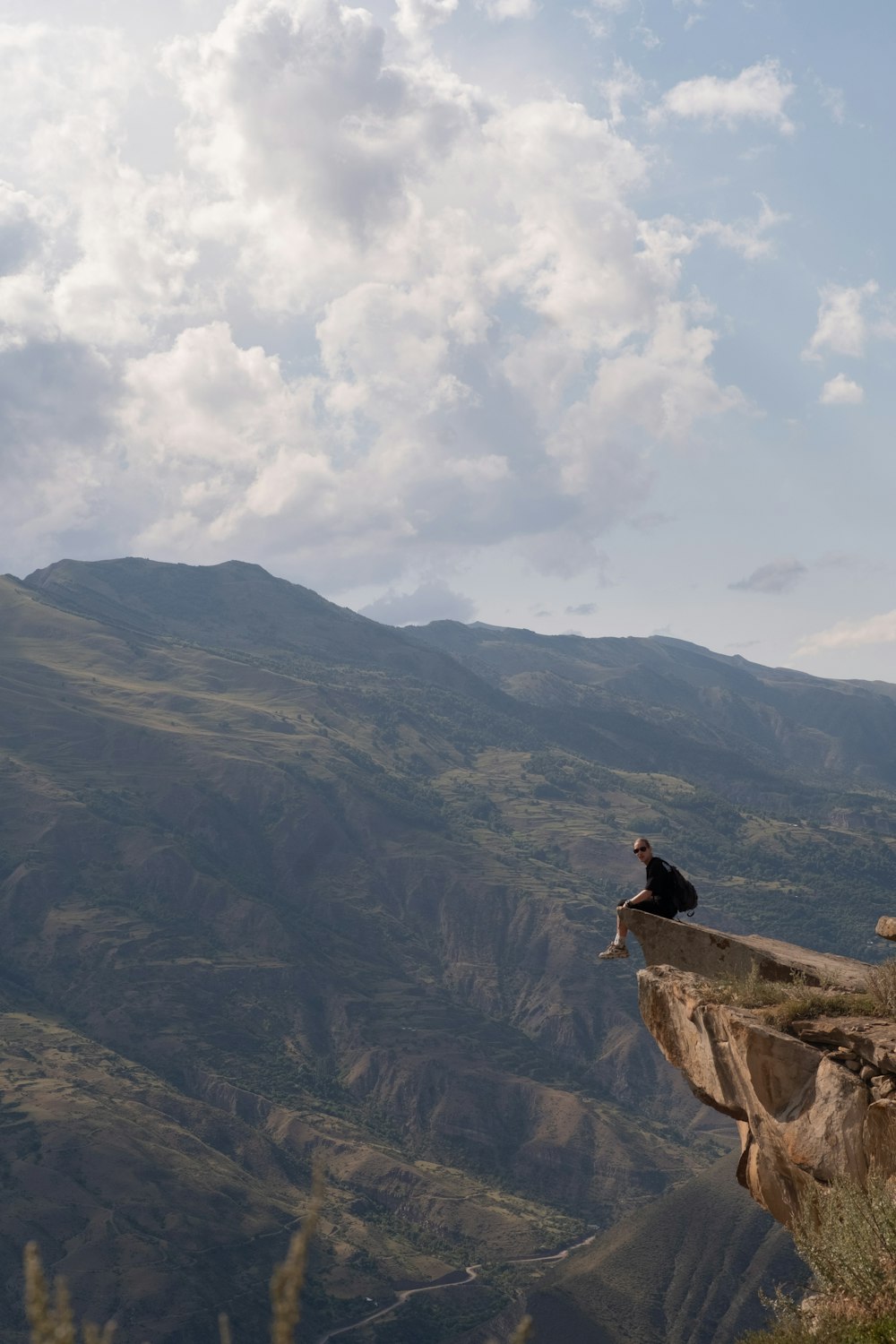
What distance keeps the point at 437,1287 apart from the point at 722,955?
99619mm

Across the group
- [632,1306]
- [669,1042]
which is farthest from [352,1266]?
[669,1042]

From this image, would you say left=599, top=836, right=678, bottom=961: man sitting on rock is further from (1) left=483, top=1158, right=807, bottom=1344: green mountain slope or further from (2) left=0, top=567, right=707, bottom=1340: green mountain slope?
(2) left=0, top=567, right=707, bottom=1340: green mountain slope

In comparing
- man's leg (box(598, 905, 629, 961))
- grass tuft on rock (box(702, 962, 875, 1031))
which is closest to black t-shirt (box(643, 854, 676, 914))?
man's leg (box(598, 905, 629, 961))

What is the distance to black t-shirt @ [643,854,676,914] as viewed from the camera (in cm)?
1761

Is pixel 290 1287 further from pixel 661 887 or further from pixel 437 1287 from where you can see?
pixel 437 1287

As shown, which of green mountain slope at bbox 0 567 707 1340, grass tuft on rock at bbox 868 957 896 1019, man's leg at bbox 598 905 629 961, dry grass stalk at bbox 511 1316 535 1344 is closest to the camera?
dry grass stalk at bbox 511 1316 535 1344

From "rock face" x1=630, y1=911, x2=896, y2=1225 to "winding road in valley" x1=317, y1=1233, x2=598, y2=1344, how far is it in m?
87.9

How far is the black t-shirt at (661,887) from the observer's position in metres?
17.6

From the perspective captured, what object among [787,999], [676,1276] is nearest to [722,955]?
[787,999]

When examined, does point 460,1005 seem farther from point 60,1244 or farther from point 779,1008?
point 779,1008

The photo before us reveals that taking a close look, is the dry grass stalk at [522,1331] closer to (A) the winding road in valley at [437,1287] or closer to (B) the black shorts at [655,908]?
(B) the black shorts at [655,908]

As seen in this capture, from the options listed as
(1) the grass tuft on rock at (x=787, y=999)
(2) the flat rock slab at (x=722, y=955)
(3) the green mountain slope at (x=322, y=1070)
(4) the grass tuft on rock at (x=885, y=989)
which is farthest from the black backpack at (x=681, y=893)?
(3) the green mountain slope at (x=322, y=1070)

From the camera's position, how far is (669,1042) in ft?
53.4

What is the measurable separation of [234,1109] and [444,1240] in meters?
34.8
